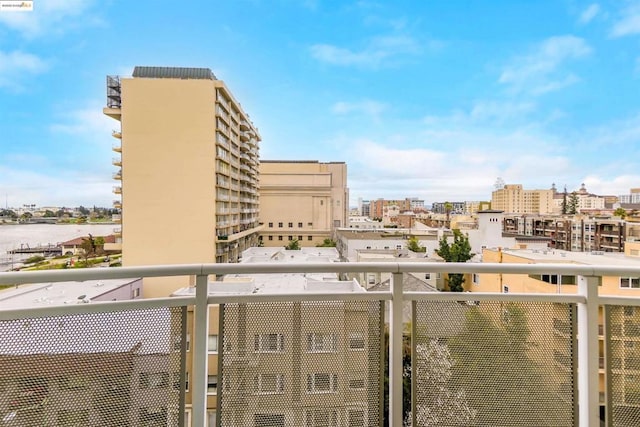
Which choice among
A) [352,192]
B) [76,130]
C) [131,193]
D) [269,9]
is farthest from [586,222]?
[76,130]

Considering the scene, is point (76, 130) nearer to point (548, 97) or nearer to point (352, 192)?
point (548, 97)

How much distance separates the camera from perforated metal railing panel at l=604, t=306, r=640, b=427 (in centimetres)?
116

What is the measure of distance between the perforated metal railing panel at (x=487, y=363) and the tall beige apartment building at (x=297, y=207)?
108 feet

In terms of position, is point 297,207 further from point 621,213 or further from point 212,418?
point 212,418

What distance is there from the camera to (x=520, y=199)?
5519cm

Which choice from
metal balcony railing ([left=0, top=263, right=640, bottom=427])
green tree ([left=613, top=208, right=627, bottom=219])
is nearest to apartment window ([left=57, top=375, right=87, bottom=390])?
metal balcony railing ([left=0, top=263, right=640, bottom=427])

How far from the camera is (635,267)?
1136mm

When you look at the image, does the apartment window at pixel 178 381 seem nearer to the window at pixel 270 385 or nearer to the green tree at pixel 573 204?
the window at pixel 270 385

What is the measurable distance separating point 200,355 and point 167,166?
1998cm

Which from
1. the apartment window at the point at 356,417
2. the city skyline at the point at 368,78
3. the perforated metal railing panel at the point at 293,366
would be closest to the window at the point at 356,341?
the perforated metal railing panel at the point at 293,366

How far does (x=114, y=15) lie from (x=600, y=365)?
16831 millimetres

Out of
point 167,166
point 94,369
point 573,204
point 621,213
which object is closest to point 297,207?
point 167,166

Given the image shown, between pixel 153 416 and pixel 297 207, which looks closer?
pixel 153 416

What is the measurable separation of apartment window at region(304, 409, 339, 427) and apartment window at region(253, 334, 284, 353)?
0.24 meters
